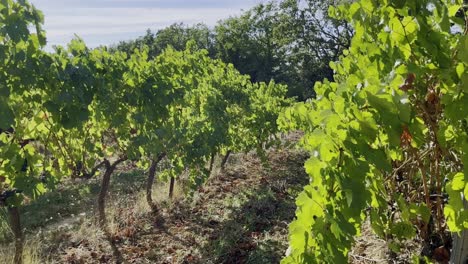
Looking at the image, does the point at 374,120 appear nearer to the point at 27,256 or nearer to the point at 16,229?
the point at 16,229

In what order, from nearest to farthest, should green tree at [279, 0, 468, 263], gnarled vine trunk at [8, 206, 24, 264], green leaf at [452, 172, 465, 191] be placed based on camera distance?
green tree at [279, 0, 468, 263], green leaf at [452, 172, 465, 191], gnarled vine trunk at [8, 206, 24, 264]

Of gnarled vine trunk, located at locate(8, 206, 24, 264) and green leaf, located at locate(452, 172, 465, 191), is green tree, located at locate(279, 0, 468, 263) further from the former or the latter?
gnarled vine trunk, located at locate(8, 206, 24, 264)

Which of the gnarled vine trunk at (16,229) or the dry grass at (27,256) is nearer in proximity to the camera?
the gnarled vine trunk at (16,229)

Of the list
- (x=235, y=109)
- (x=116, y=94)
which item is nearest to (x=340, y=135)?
(x=116, y=94)

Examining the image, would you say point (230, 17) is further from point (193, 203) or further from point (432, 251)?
point (432, 251)

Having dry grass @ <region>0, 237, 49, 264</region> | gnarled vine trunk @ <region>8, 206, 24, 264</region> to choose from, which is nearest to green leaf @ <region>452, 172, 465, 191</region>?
gnarled vine trunk @ <region>8, 206, 24, 264</region>

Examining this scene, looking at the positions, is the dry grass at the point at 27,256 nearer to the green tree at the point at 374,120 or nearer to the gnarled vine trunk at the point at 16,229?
the gnarled vine trunk at the point at 16,229

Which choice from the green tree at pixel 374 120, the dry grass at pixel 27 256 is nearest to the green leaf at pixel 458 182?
the green tree at pixel 374 120

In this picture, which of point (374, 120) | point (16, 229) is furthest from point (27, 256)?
point (374, 120)

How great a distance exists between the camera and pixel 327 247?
1.46 m

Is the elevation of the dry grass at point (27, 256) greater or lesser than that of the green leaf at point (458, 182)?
lesser

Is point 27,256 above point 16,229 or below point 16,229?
below

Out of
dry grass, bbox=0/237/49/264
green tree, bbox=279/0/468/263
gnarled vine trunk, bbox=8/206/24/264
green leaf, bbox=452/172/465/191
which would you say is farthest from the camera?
dry grass, bbox=0/237/49/264

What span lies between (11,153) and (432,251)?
3919 millimetres
